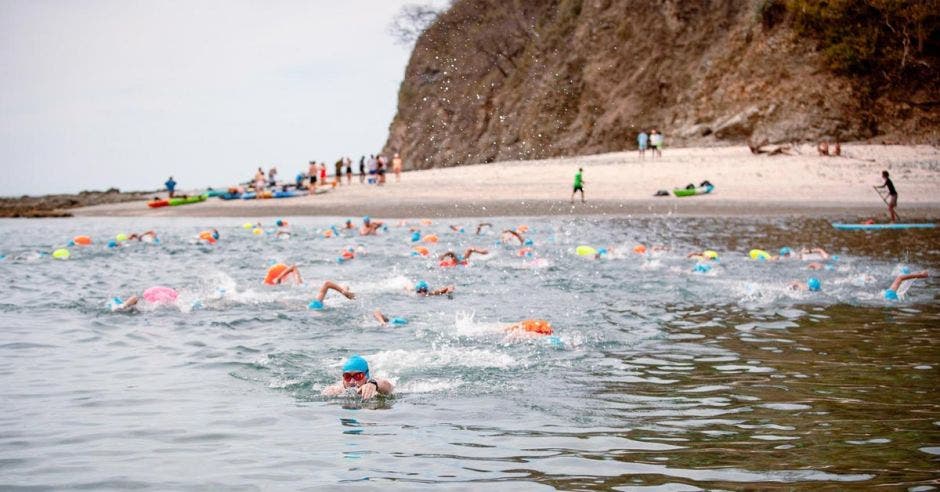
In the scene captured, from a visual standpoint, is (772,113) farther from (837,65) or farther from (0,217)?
(0,217)

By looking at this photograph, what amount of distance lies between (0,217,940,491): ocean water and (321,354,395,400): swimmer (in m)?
0.13

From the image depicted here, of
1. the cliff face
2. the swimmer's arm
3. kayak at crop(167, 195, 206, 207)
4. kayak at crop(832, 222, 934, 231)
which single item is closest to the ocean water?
the swimmer's arm

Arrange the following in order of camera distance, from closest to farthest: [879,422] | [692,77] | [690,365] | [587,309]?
1. [879,422]
2. [690,365]
3. [587,309]
4. [692,77]

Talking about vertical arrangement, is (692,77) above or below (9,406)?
above

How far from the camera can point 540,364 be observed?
1055cm

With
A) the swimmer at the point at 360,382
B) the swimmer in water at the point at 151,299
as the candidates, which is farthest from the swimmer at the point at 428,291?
the swimmer at the point at 360,382

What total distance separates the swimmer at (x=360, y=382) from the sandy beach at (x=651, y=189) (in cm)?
2281

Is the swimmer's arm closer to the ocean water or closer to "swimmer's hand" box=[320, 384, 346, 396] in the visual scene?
the ocean water

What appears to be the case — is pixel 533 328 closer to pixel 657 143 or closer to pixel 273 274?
pixel 273 274

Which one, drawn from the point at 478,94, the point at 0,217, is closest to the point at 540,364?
the point at 0,217

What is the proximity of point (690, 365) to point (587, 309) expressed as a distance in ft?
14.9

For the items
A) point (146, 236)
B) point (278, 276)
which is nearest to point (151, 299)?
point (278, 276)

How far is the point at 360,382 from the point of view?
8977 mm

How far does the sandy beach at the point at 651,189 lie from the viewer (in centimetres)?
3166
